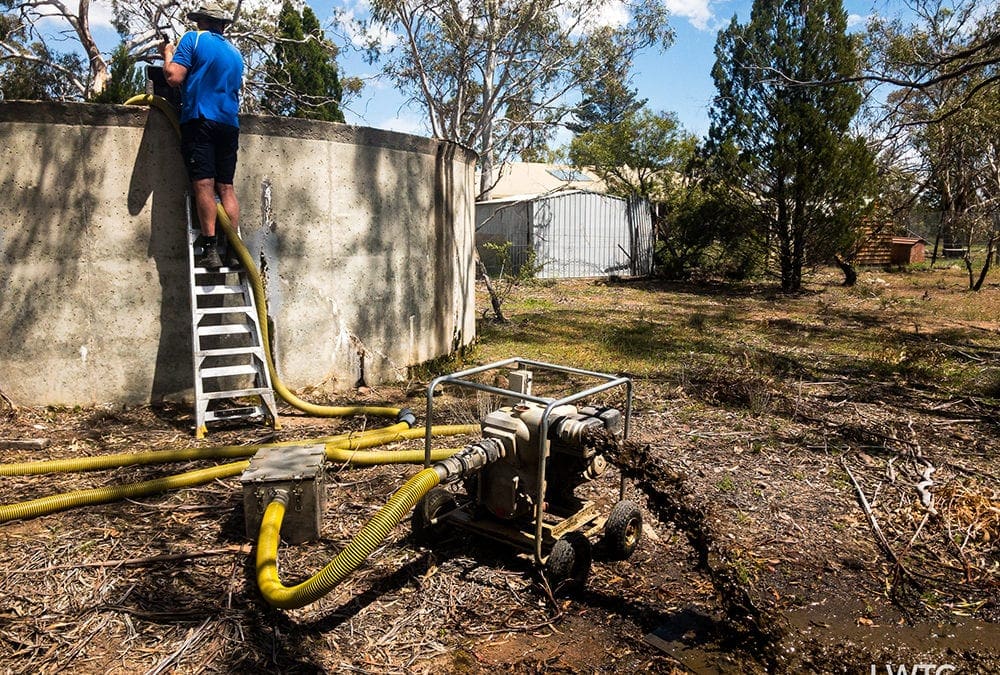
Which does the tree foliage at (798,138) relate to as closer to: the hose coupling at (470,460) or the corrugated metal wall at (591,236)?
the corrugated metal wall at (591,236)

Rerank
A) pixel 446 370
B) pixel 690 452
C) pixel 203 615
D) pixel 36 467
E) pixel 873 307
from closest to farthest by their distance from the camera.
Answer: pixel 203 615 → pixel 36 467 → pixel 690 452 → pixel 446 370 → pixel 873 307

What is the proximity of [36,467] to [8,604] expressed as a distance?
1.84m

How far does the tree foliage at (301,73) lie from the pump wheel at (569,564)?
18755 mm

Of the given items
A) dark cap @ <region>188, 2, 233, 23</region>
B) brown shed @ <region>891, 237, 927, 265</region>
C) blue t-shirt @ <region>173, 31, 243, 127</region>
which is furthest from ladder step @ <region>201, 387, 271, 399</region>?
brown shed @ <region>891, 237, 927, 265</region>

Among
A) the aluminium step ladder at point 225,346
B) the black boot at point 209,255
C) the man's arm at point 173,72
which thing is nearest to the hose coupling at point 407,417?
the aluminium step ladder at point 225,346

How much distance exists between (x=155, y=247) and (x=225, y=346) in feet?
3.53

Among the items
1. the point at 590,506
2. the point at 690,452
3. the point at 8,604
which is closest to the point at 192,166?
the point at 8,604

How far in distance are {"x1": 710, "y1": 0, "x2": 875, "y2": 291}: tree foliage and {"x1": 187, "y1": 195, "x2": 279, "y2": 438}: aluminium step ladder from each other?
46.8 feet

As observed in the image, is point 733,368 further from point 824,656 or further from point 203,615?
point 203,615

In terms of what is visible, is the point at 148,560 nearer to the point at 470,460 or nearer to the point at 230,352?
the point at 470,460

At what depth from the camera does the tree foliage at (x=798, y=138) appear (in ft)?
55.8

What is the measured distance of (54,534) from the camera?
4.12 meters

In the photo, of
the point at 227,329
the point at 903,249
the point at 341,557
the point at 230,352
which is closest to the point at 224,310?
the point at 227,329

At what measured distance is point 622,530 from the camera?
3.91m
